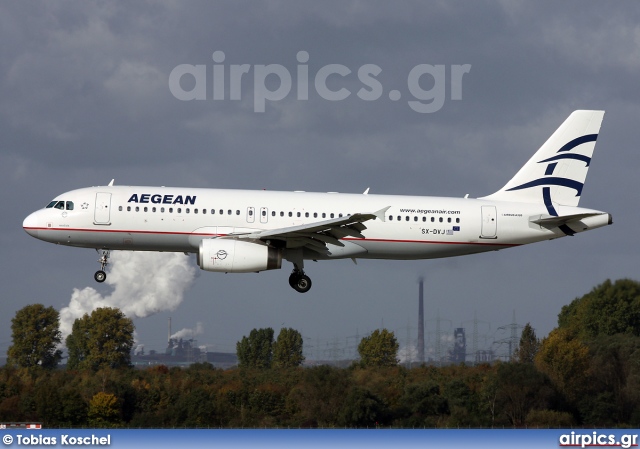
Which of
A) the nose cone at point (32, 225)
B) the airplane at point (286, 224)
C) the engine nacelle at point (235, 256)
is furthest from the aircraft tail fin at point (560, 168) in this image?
the nose cone at point (32, 225)

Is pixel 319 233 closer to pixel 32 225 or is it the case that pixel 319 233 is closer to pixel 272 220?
pixel 272 220

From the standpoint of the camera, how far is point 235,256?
45719 mm

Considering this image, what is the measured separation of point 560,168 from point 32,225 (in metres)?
26.9

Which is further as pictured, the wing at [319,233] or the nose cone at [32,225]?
the nose cone at [32,225]

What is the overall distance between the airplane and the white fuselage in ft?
0.15

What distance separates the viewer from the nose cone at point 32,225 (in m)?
47.6

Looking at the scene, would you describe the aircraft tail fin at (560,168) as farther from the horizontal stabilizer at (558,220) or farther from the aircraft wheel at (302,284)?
the aircraft wheel at (302,284)

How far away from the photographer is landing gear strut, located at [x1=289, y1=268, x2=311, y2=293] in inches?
1918

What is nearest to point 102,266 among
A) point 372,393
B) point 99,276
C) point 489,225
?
point 99,276

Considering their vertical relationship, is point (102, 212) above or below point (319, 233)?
above

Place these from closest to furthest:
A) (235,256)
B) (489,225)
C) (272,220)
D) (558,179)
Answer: (235,256) < (272,220) < (489,225) < (558,179)

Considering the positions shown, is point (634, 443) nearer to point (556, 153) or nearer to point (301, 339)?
point (556, 153)

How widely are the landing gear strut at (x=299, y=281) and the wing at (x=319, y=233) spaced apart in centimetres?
154

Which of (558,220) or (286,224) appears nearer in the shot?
(286,224)
